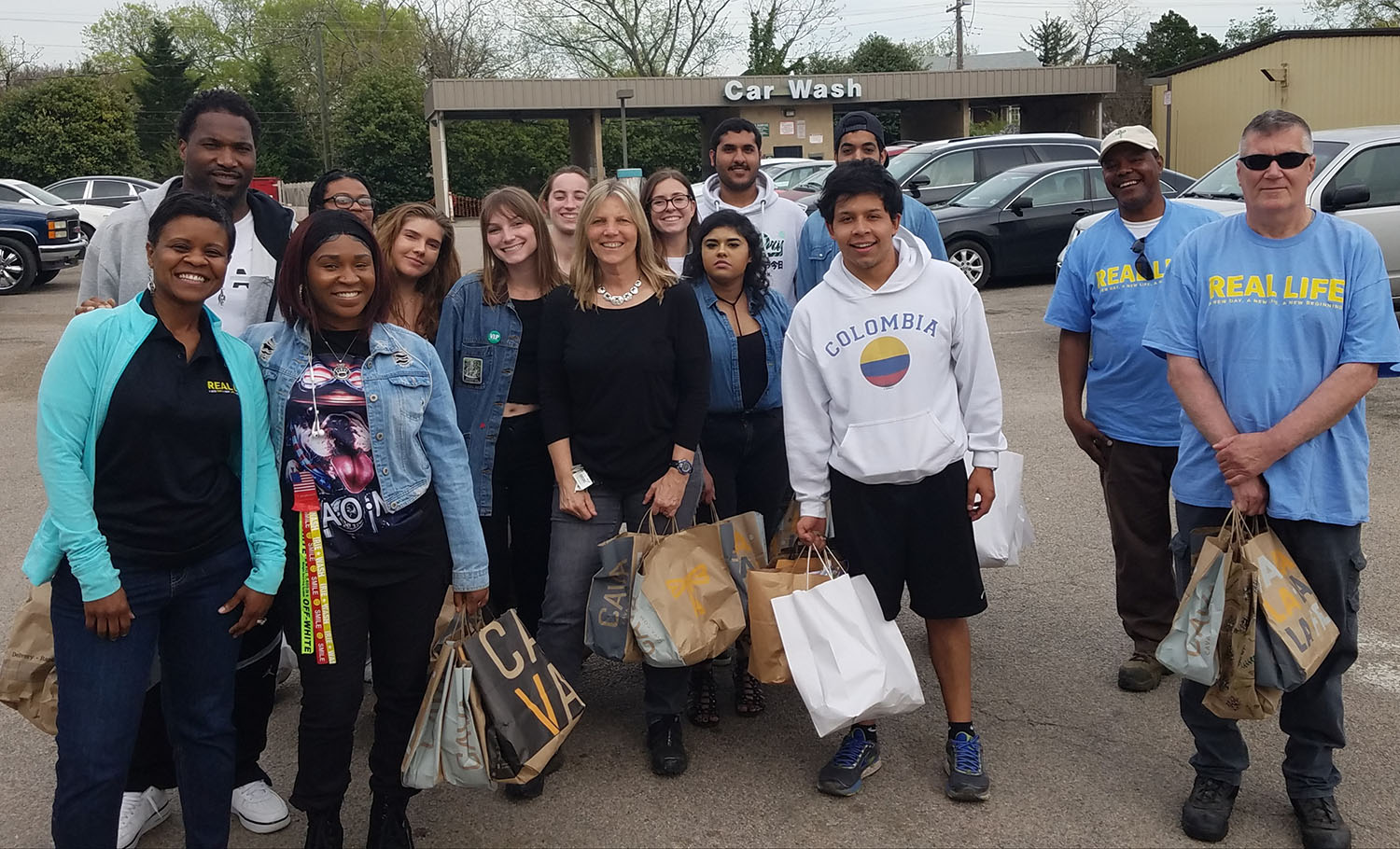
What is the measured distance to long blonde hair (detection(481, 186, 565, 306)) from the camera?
4.18 m

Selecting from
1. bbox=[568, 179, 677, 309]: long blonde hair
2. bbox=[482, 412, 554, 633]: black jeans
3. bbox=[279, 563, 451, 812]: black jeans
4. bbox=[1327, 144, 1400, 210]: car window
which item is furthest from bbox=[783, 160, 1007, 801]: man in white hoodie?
bbox=[1327, 144, 1400, 210]: car window

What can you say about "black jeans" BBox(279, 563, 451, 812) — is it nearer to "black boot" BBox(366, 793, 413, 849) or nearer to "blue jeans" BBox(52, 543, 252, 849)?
"black boot" BBox(366, 793, 413, 849)

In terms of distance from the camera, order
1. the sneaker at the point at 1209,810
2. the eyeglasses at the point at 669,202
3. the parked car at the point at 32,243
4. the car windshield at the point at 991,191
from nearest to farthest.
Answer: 1. the sneaker at the point at 1209,810
2. the eyeglasses at the point at 669,202
3. the car windshield at the point at 991,191
4. the parked car at the point at 32,243

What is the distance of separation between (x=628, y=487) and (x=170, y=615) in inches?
60.3

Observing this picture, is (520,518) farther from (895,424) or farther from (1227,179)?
(1227,179)

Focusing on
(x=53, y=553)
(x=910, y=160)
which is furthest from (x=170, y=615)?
(x=910, y=160)

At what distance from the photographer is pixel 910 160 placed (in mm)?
18031

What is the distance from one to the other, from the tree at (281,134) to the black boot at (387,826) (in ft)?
146

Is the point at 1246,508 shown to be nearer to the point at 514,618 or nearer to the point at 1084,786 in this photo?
the point at 1084,786

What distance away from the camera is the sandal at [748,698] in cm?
441

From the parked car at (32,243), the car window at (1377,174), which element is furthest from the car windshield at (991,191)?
the parked car at (32,243)

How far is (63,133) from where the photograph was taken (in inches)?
1281

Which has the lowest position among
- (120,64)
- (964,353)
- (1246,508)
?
(1246,508)

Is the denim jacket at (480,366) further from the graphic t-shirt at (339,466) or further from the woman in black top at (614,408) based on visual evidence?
the graphic t-shirt at (339,466)
